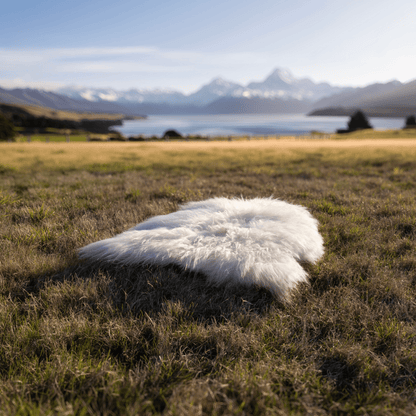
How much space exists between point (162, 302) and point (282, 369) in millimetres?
1019

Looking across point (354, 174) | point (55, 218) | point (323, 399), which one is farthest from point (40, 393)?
point (354, 174)

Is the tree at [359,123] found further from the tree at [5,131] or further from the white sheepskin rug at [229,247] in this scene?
the tree at [5,131]

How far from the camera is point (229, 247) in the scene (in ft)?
8.39

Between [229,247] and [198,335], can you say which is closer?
[198,335]

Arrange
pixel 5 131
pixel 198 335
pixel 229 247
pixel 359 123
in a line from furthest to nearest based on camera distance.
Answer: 1. pixel 359 123
2. pixel 5 131
3. pixel 229 247
4. pixel 198 335

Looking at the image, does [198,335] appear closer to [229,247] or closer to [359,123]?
[229,247]

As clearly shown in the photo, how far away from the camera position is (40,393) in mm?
1316

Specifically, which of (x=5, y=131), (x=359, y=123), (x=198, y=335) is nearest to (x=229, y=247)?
(x=198, y=335)

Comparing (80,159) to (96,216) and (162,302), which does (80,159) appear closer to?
(96,216)

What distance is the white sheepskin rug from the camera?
2.25 meters

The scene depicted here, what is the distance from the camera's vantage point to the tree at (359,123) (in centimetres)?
5259

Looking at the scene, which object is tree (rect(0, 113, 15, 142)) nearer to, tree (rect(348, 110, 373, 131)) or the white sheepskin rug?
the white sheepskin rug

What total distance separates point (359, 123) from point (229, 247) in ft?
205

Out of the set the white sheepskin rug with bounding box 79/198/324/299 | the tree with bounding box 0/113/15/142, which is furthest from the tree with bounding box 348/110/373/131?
the tree with bounding box 0/113/15/142
